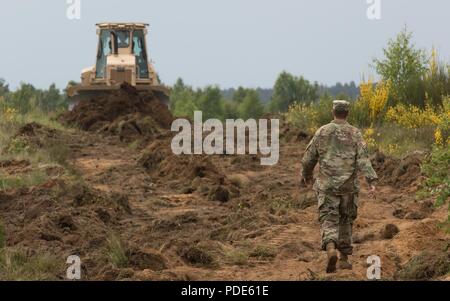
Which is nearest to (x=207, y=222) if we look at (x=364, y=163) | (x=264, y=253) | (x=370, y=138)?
(x=264, y=253)

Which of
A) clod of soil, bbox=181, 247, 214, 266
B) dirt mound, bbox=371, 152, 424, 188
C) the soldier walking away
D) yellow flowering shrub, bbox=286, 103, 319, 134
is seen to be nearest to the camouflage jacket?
the soldier walking away

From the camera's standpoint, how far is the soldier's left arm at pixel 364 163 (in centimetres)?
916

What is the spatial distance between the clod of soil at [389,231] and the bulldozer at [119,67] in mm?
18516

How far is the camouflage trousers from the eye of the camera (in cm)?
920

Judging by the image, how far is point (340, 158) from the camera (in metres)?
9.25

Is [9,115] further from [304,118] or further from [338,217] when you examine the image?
[338,217]

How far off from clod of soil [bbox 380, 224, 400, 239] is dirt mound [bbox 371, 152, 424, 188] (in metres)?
3.82

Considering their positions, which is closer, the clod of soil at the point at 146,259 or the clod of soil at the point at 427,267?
the clod of soil at the point at 427,267

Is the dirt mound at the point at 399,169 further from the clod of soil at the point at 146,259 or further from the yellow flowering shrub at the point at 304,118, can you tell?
the clod of soil at the point at 146,259

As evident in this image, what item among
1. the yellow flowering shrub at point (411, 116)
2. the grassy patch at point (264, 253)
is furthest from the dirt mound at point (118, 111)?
the grassy patch at point (264, 253)
